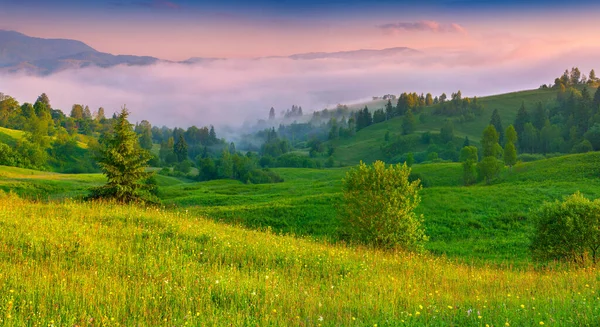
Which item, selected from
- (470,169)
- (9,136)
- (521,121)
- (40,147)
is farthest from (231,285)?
(521,121)

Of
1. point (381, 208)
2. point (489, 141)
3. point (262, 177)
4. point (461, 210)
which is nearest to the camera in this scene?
point (381, 208)

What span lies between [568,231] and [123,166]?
29218 mm

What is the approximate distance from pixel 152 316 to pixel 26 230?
885 cm

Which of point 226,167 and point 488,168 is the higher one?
point 488,168

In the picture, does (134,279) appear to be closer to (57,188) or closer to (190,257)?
(190,257)

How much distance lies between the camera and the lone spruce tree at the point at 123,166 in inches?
1225

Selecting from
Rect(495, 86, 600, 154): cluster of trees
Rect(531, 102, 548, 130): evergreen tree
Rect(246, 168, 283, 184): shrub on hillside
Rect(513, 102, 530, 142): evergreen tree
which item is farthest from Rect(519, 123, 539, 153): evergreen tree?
Rect(246, 168, 283, 184): shrub on hillside

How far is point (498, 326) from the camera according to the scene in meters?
8.62

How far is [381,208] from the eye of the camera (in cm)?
2605

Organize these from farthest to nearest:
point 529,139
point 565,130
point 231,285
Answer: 1. point 565,130
2. point 529,139
3. point 231,285

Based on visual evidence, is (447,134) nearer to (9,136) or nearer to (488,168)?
(488,168)

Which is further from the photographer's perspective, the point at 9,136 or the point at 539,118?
the point at 539,118

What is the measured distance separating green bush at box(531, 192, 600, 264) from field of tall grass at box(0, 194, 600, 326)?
928 centimetres

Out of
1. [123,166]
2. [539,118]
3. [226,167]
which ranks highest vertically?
[539,118]
